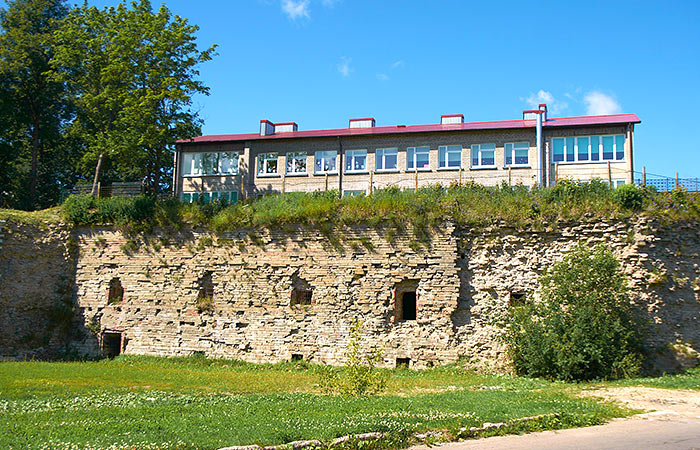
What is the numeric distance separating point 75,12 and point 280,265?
62.2ft

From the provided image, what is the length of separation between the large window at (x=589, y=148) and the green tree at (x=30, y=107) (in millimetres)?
27561

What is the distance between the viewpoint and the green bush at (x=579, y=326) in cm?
1677

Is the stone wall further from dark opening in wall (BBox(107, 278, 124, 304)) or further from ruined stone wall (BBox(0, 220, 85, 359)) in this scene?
dark opening in wall (BBox(107, 278, 124, 304))

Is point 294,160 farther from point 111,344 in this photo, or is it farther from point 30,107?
point 30,107

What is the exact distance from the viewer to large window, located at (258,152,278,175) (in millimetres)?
32750

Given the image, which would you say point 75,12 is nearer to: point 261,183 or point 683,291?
point 261,183

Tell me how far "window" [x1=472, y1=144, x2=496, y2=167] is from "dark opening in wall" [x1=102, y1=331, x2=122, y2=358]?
18.5 meters

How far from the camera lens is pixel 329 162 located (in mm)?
31906

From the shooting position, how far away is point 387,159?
31.1 m

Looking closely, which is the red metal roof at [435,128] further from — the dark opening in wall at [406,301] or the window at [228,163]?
the dark opening in wall at [406,301]

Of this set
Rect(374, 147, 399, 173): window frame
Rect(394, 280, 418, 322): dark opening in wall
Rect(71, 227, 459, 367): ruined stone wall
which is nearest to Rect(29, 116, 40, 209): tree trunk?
Rect(71, 227, 459, 367): ruined stone wall

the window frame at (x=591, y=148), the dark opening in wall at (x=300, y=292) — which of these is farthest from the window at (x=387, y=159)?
the dark opening in wall at (x=300, y=292)

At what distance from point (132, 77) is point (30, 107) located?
1359cm

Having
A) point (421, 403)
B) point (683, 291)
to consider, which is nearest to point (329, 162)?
point (683, 291)
